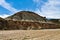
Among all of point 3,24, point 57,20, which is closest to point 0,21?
point 3,24

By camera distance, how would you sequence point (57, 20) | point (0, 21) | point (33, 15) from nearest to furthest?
point (0, 21) < point (57, 20) < point (33, 15)

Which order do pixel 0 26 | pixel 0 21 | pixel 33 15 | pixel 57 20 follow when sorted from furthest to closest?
pixel 33 15 < pixel 57 20 < pixel 0 21 < pixel 0 26

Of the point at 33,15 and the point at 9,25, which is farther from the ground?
the point at 33,15

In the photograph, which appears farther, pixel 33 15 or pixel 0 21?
pixel 33 15

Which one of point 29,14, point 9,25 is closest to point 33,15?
point 29,14

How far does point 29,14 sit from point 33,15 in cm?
424

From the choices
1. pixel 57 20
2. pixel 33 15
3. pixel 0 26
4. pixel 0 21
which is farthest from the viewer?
pixel 33 15

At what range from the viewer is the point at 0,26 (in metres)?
48.3

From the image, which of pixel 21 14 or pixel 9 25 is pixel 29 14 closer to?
pixel 21 14

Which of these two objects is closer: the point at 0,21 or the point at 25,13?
the point at 0,21

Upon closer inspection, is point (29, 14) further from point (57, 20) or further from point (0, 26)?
point (0, 26)

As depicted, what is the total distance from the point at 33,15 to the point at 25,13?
827 cm

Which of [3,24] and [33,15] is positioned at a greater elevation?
[33,15]

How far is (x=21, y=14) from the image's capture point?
139500mm
